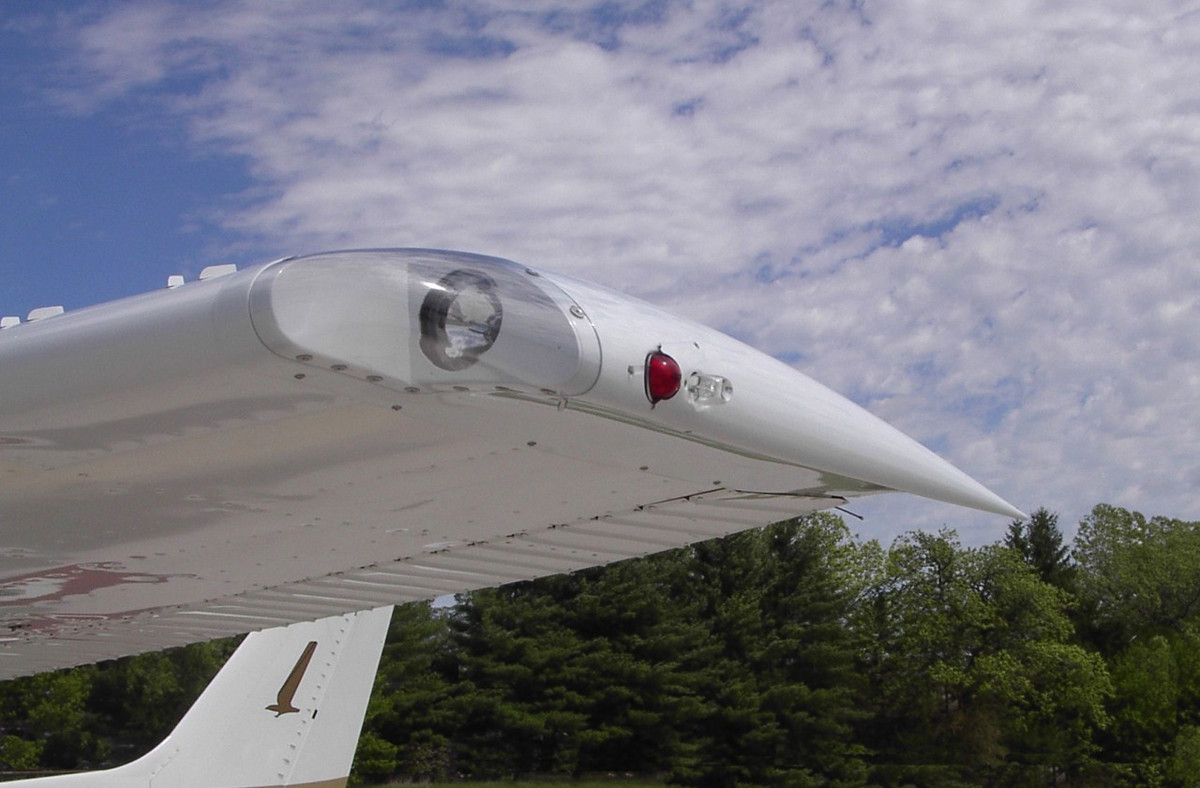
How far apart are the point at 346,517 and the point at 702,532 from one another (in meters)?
0.85

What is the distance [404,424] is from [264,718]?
272 inches

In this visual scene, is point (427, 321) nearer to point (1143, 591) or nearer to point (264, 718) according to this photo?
point (264, 718)

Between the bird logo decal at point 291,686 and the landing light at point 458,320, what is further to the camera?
the bird logo decal at point 291,686

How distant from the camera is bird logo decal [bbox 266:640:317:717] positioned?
8.23m

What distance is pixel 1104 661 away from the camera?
177 feet

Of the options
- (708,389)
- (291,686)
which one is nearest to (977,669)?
(291,686)

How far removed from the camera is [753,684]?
45812 mm

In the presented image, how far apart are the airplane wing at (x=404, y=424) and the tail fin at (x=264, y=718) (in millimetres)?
5547

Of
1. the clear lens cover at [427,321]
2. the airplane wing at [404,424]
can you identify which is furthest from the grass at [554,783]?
the clear lens cover at [427,321]

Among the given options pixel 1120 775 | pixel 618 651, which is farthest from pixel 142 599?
pixel 1120 775

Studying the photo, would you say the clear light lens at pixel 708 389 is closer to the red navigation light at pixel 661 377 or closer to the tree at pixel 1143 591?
the red navigation light at pixel 661 377

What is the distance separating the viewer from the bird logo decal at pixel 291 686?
8.23 m

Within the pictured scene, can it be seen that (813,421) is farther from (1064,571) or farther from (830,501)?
(1064,571)

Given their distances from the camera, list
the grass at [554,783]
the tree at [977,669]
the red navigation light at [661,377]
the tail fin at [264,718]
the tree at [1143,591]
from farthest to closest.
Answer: the tree at [1143,591], the tree at [977,669], the grass at [554,783], the tail fin at [264,718], the red navigation light at [661,377]
